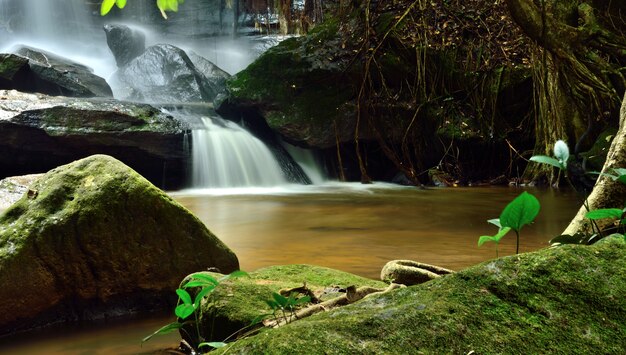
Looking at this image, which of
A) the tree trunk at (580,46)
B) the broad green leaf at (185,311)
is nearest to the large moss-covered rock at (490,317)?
the broad green leaf at (185,311)

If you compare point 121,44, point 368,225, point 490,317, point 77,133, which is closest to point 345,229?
point 368,225

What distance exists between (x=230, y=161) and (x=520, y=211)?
9.58 metres

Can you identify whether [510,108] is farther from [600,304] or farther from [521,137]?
[600,304]

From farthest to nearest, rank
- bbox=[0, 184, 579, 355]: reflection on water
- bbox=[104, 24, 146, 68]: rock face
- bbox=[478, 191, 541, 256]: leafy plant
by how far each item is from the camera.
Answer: bbox=[104, 24, 146, 68]: rock face, bbox=[0, 184, 579, 355]: reflection on water, bbox=[478, 191, 541, 256]: leafy plant

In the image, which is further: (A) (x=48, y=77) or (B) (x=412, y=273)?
(A) (x=48, y=77)

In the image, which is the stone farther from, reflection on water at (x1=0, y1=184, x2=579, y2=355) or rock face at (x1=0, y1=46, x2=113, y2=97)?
rock face at (x1=0, y1=46, x2=113, y2=97)

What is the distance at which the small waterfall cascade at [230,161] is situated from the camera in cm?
1072

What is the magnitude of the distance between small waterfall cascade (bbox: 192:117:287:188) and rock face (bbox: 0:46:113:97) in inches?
156

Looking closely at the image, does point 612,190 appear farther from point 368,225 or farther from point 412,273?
point 368,225

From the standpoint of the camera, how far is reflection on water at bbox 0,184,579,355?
3.07 metres

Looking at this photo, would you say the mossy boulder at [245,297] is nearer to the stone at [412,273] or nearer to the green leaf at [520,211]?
the stone at [412,273]

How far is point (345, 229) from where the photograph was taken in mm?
6008

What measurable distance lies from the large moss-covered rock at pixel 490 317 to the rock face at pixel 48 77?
12.6m

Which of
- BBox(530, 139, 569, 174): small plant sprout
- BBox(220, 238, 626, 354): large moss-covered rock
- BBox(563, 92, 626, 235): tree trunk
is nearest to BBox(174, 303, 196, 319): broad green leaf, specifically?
BBox(220, 238, 626, 354): large moss-covered rock
